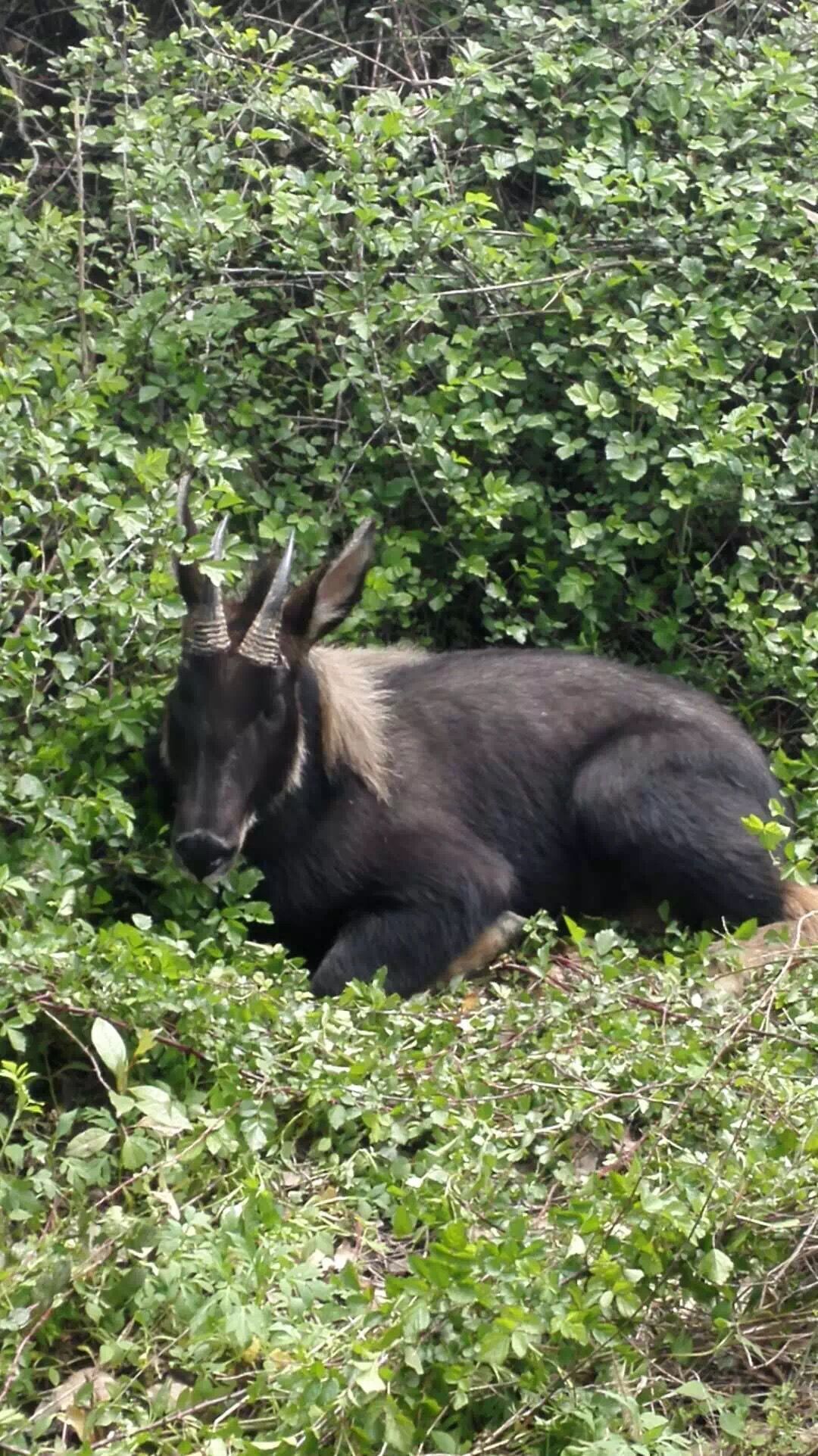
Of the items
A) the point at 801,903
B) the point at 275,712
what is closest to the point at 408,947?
the point at 275,712

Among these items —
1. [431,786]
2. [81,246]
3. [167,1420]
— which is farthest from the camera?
[81,246]

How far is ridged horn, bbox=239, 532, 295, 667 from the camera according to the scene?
5805mm

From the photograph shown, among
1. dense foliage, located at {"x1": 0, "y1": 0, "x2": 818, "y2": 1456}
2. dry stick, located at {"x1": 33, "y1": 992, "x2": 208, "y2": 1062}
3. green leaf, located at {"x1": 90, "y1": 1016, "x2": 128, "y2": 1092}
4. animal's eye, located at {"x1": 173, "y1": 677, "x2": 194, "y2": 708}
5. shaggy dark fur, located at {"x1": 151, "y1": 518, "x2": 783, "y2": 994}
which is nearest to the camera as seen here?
dense foliage, located at {"x1": 0, "y1": 0, "x2": 818, "y2": 1456}

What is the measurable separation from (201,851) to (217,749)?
0.38 m

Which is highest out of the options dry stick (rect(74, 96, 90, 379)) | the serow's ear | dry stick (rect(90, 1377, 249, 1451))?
dry stick (rect(74, 96, 90, 379))

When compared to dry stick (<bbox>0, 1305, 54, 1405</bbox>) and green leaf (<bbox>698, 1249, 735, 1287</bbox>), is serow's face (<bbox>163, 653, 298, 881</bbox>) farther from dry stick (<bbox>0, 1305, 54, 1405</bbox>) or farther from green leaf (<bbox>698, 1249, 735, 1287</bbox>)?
green leaf (<bbox>698, 1249, 735, 1287</bbox>)

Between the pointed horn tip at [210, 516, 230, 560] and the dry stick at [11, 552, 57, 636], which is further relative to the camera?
the pointed horn tip at [210, 516, 230, 560]

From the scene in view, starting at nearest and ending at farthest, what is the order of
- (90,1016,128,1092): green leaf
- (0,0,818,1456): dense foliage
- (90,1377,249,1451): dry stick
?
(90,1377,249,1451): dry stick < (0,0,818,1456): dense foliage < (90,1016,128,1092): green leaf

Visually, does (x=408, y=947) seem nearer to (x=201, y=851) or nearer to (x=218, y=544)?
(x=201, y=851)

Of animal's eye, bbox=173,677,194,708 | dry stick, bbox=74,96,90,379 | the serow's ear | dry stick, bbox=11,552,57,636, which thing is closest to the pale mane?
the serow's ear

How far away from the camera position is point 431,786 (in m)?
6.64

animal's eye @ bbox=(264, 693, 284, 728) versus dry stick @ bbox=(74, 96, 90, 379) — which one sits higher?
dry stick @ bbox=(74, 96, 90, 379)

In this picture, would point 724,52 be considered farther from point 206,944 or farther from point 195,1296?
point 195,1296

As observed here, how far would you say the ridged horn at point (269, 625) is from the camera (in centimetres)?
580
